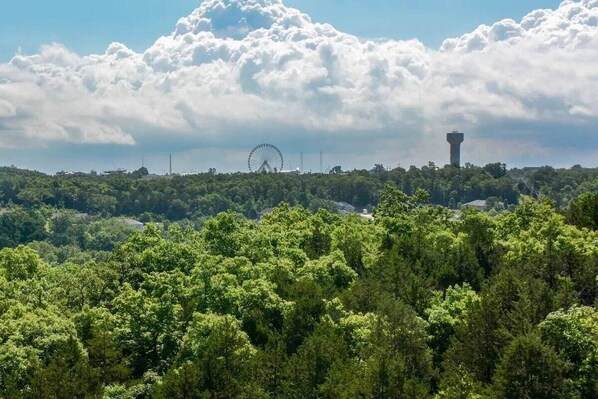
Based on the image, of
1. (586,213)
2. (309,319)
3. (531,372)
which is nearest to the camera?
(531,372)

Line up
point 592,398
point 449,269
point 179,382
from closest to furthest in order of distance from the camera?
point 592,398 → point 179,382 → point 449,269

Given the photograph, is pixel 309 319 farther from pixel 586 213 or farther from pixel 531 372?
pixel 586 213

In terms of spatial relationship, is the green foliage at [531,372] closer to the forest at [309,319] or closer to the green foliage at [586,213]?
the forest at [309,319]

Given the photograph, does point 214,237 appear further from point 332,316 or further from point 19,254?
point 332,316

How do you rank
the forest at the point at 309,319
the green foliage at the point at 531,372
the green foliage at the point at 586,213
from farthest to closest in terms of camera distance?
the green foliage at the point at 586,213 → the forest at the point at 309,319 → the green foliage at the point at 531,372

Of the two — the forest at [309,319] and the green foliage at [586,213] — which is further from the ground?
the green foliage at [586,213]

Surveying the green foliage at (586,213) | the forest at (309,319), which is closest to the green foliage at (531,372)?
the forest at (309,319)

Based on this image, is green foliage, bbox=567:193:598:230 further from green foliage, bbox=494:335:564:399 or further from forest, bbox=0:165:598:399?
green foliage, bbox=494:335:564:399

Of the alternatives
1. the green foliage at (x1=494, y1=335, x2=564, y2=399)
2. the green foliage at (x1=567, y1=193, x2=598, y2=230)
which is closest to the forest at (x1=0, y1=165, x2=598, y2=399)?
the green foliage at (x1=494, y1=335, x2=564, y2=399)

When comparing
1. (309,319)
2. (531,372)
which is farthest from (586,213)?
(531,372)

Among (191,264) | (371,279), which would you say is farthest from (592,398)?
(191,264)

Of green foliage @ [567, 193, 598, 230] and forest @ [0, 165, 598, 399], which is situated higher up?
green foliage @ [567, 193, 598, 230]
